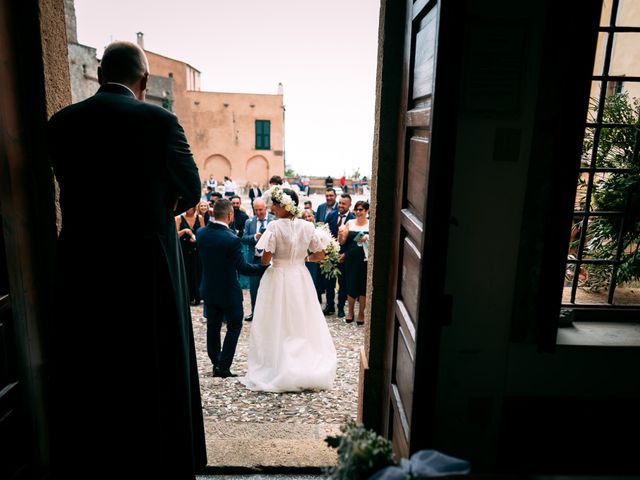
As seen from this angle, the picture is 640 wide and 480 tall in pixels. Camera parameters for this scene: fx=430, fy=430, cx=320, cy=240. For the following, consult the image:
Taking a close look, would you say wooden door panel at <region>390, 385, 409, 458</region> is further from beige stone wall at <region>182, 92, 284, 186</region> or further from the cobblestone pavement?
beige stone wall at <region>182, 92, 284, 186</region>

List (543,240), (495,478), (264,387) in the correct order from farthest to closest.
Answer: (264,387) < (543,240) < (495,478)

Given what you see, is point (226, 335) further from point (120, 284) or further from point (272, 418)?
point (120, 284)

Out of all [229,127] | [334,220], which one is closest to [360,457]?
[334,220]

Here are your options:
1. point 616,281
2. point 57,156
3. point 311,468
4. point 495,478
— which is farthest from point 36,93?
point 616,281

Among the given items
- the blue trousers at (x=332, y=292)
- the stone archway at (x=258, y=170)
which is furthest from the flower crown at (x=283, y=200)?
the stone archway at (x=258, y=170)

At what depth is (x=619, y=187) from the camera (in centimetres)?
270

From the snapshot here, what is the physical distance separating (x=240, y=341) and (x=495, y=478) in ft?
20.0

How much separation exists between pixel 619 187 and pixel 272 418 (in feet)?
11.8

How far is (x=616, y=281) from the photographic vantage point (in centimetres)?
278

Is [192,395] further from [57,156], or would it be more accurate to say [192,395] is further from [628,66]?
[628,66]

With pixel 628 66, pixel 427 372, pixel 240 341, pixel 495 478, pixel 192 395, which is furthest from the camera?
pixel 240 341

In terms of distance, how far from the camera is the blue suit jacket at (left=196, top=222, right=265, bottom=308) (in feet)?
16.2

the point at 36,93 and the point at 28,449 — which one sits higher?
the point at 36,93

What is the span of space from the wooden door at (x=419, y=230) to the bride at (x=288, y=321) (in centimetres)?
246
